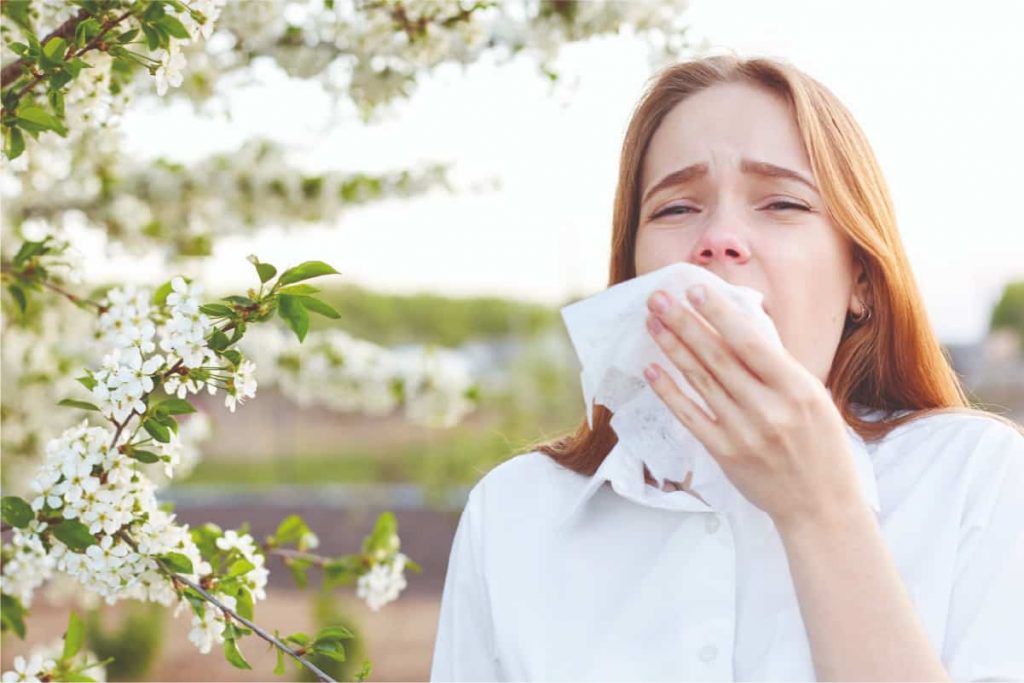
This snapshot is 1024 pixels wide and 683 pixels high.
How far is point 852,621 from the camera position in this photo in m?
1.05

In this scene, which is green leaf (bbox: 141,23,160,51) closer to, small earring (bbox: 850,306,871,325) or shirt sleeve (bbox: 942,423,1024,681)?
small earring (bbox: 850,306,871,325)

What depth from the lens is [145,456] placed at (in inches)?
54.6

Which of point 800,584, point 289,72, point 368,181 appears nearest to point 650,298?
point 800,584

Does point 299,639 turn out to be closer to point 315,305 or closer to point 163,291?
point 315,305

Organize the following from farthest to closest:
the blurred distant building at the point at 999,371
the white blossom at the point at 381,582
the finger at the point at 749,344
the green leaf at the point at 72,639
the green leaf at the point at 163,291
Answer: 1. the blurred distant building at the point at 999,371
2. the white blossom at the point at 381,582
3. the green leaf at the point at 163,291
4. the green leaf at the point at 72,639
5. the finger at the point at 749,344

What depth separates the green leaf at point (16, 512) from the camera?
142 cm

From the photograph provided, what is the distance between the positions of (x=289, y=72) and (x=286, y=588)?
6403 mm

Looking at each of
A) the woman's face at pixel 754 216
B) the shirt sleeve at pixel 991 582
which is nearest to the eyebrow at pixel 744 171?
the woman's face at pixel 754 216

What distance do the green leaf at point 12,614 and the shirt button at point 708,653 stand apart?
1.10m

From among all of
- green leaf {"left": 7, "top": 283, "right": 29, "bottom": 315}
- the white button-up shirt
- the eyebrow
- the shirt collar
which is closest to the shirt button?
the white button-up shirt

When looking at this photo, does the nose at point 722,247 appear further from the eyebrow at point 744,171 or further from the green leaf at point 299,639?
the green leaf at point 299,639

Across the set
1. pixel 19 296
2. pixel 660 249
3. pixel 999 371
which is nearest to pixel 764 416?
pixel 660 249

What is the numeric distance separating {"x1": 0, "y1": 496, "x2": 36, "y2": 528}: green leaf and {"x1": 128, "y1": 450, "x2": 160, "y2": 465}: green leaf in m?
0.15

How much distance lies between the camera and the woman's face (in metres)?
1.25
